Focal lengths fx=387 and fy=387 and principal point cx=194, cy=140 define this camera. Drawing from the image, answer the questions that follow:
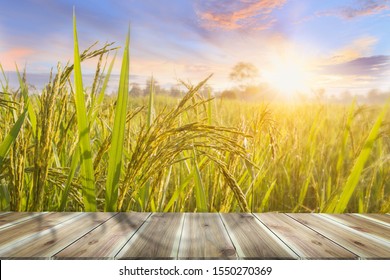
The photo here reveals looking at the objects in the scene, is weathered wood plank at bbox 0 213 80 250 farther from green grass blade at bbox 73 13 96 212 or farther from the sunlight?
the sunlight

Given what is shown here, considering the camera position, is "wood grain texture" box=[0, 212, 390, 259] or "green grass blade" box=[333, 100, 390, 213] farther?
"green grass blade" box=[333, 100, 390, 213]

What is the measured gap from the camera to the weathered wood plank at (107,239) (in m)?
1.17

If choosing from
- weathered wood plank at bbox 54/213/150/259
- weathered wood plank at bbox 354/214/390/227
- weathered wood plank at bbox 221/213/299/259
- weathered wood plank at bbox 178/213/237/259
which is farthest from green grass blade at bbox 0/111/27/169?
weathered wood plank at bbox 354/214/390/227

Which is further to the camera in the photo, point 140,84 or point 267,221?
point 140,84

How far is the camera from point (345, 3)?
2.28 metres

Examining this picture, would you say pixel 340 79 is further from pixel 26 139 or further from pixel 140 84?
pixel 26 139

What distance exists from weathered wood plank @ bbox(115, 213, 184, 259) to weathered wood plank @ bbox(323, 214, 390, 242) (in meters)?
0.67

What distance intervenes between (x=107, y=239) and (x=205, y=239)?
1.08 ft

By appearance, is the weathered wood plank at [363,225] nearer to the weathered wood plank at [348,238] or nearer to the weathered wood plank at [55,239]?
the weathered wood plank at [348,238]

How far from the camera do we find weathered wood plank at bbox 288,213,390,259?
1.26 meters

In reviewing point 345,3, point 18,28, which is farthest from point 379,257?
point 18,28

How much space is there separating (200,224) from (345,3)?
1.63m

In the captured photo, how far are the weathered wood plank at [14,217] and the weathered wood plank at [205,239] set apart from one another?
0.59 m

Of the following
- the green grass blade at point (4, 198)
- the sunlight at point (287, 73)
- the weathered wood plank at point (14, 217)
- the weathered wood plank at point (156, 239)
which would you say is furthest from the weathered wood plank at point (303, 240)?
the sunlight at point (287, 73)
